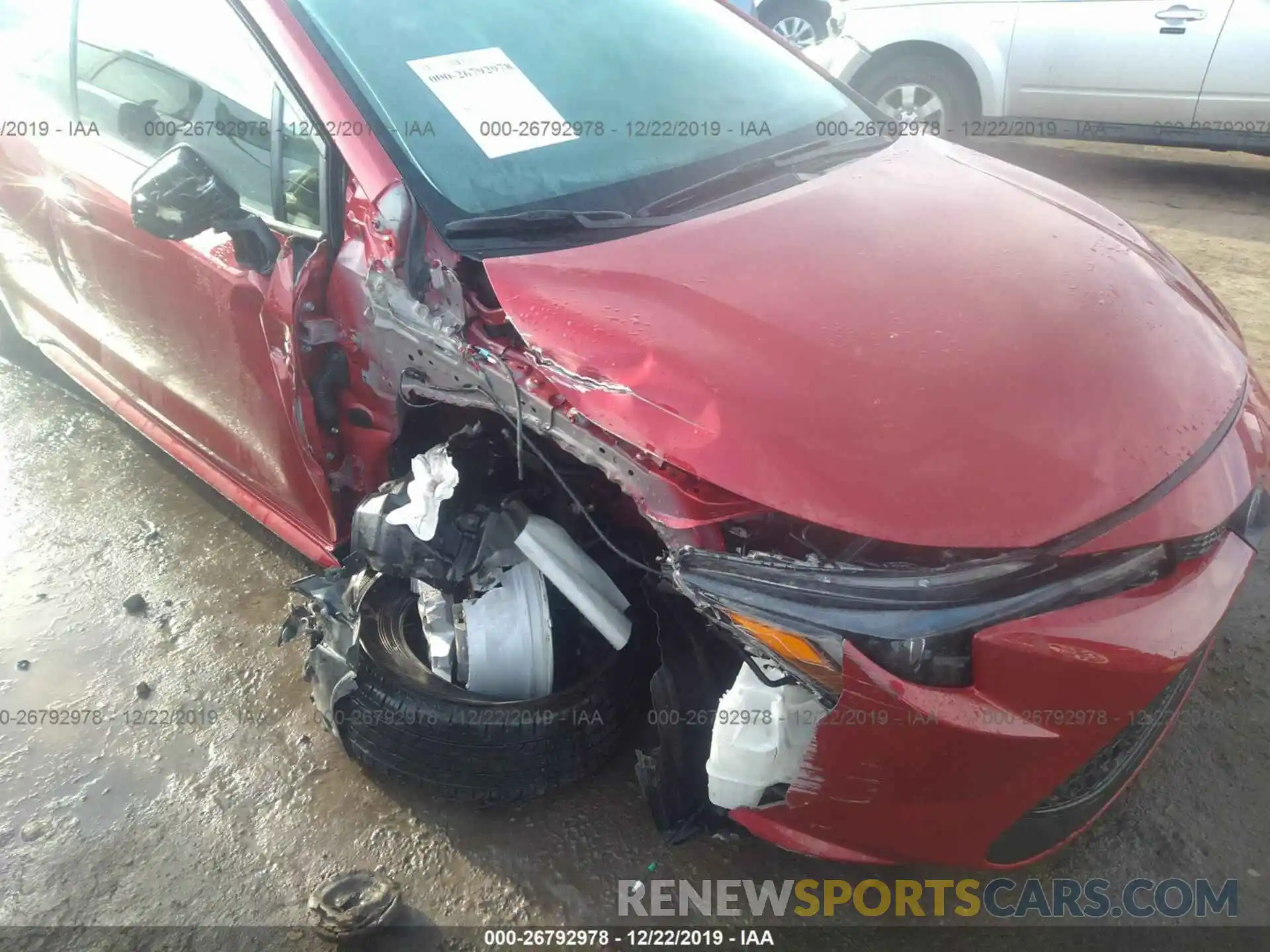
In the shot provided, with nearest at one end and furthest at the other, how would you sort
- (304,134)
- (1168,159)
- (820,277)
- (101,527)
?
1. (820,277)
2. (304,134)
3. (101,527)
4. (1168,159)

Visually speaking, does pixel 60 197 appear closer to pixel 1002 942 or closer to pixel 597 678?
pixel 597 678

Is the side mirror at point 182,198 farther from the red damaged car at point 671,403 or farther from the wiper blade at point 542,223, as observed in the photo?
the wiper blade at point 542,223

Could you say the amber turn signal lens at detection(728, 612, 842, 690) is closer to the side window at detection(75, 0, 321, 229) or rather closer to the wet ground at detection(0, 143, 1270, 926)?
the wet ground at detection(0, 143, 1270, 926)

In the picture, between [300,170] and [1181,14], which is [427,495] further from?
[1181,14]

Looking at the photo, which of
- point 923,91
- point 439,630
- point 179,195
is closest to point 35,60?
point 179,195

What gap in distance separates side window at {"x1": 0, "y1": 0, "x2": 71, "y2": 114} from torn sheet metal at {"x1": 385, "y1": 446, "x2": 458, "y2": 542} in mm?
1747

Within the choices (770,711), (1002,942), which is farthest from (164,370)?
(1002,942)

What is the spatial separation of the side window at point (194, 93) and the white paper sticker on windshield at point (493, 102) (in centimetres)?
30

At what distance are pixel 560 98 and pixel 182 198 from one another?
2.74 feet

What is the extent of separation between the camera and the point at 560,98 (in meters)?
2.03

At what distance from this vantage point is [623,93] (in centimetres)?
213

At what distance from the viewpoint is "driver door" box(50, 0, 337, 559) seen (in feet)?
6.39

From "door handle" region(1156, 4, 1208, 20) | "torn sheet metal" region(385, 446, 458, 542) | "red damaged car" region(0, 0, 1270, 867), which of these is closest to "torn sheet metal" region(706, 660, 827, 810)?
"red damaged car" region(0, 0, 1270, 867)

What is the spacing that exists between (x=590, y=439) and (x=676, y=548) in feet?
0.77
